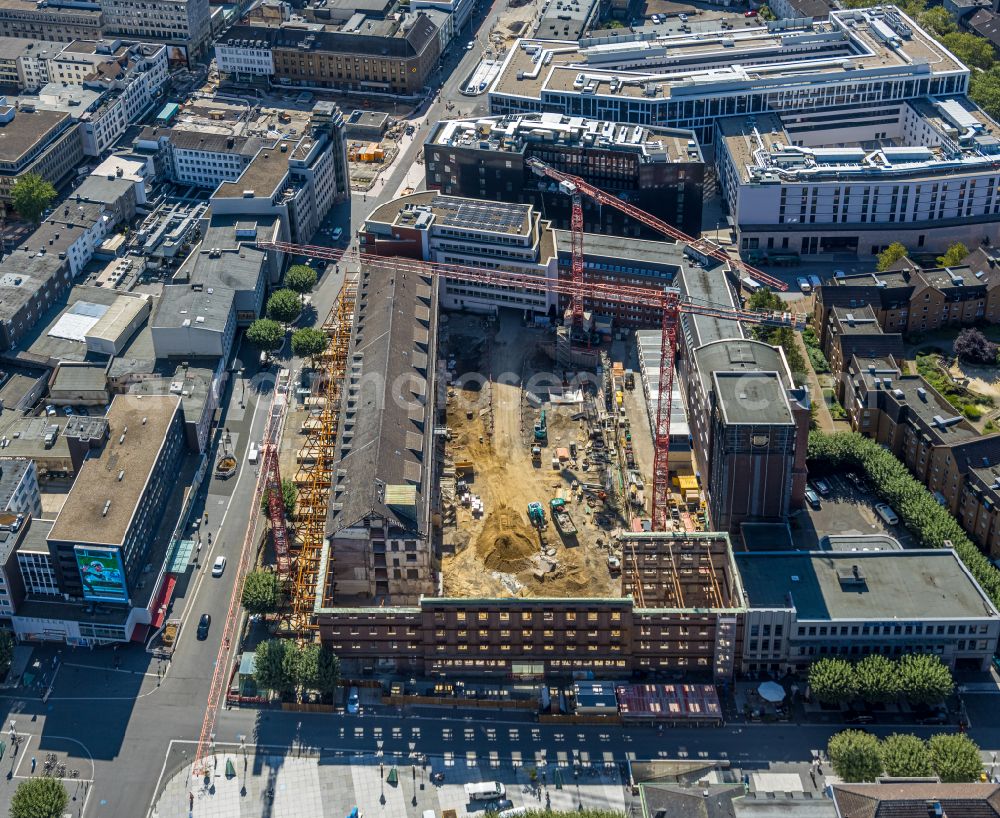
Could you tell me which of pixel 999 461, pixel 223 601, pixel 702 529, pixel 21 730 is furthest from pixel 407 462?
pixel 999 461

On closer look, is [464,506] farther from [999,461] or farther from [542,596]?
[999,461]

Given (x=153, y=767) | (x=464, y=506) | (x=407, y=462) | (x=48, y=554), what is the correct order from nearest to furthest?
1. (x=153, y=767)
2. (x=48, y=554)
3. (x=407, y=462)
4. (x=464, y=506)

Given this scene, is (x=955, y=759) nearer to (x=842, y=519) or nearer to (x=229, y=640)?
(x=842, y=519)

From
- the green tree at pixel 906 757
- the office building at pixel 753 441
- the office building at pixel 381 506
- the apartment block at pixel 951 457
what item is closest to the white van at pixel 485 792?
the office building at pixel 381 506

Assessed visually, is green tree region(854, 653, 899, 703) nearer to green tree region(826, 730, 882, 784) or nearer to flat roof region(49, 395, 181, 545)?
green tree region(826, 730, 882, 784)

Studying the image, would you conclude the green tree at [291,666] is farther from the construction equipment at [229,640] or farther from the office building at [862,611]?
the office building at [862,611]

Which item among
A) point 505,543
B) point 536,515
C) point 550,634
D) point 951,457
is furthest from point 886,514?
point 550,634
